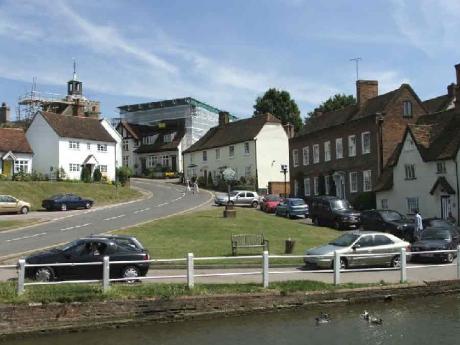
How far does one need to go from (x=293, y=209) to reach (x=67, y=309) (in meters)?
31.7

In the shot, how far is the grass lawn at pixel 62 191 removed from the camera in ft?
182

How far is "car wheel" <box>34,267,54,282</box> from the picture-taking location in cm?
1995

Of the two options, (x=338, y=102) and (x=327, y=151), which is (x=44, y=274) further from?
(x=338, y=102)

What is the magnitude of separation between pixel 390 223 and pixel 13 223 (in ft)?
79.8

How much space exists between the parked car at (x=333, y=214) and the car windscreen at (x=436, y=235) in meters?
11.1

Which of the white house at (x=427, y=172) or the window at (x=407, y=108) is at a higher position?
the window at (x=407, y=108)

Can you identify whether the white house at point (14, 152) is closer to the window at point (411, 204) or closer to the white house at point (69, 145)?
the white house at point (69, 145)

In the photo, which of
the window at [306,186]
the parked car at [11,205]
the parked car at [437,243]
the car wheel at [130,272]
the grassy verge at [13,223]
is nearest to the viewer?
the car wheel at [130,272]

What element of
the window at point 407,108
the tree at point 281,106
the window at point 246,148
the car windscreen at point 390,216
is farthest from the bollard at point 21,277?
the tree at point 281,106

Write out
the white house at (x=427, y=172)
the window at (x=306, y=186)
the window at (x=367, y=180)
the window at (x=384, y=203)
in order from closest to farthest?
1. the white house at (x=427, y=172)
2. the window at (x=384, y=203)
3. the window at (x=367, y=180)
4. the window at (x=306, y=186)

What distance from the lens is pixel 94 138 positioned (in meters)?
72.1

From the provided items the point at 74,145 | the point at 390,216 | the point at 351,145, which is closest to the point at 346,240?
the point at 390,216

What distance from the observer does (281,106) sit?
322 ft

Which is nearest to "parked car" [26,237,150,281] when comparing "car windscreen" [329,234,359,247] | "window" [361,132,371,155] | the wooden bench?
the wooden bench
